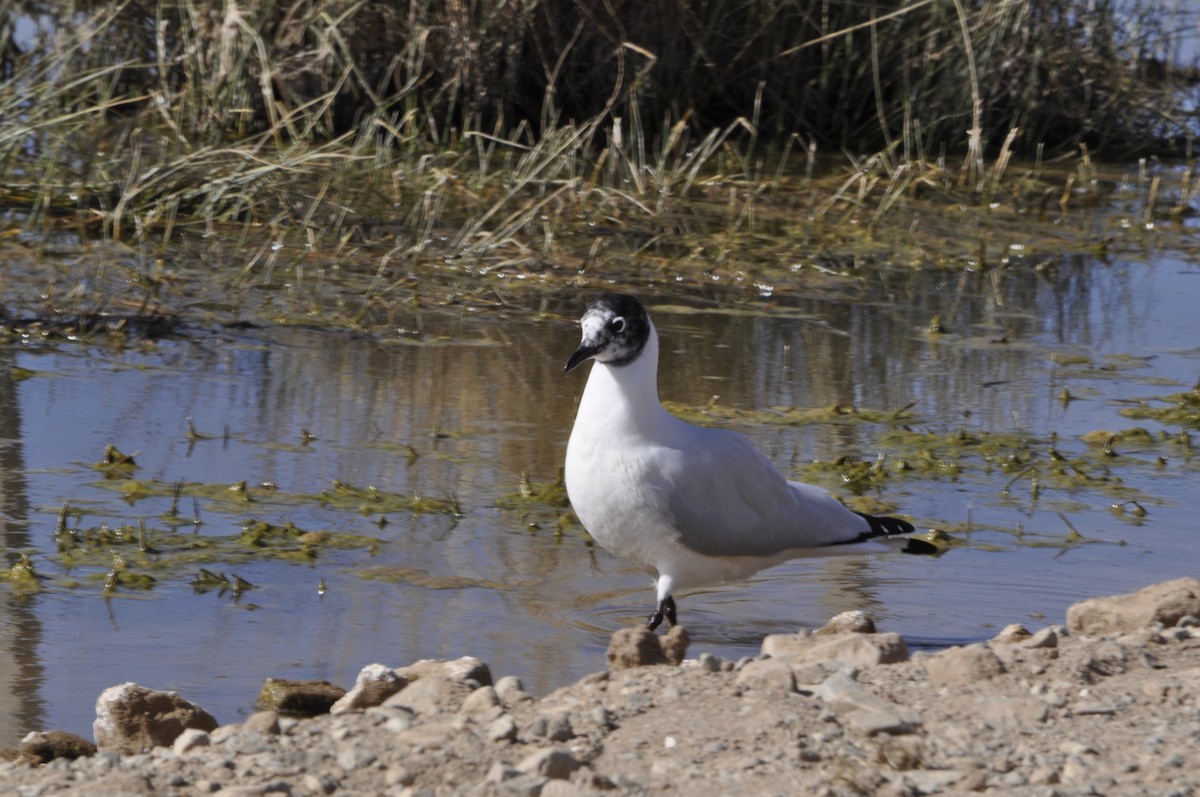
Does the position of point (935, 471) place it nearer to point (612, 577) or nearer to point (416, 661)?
point (612, 577)

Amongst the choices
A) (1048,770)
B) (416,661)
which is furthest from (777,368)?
(1048,770)

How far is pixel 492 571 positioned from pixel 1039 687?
176 centimetres

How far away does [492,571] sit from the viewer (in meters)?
5.15

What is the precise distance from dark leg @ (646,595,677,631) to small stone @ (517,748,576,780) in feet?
5.01

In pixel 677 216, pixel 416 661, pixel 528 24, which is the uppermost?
pixel 528 24

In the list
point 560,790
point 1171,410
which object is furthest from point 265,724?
point 1171,410

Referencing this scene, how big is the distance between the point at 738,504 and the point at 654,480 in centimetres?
30

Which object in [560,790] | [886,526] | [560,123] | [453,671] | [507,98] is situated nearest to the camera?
[560,790]

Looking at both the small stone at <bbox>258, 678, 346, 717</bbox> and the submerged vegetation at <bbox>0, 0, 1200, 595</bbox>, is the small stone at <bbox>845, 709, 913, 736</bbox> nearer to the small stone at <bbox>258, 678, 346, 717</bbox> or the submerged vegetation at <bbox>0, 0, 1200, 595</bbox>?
the small stone at <bbox>258, 678, 346, 717</bbox>

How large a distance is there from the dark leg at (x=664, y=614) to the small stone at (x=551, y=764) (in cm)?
153

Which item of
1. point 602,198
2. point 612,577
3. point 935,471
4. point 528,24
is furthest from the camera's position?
point 528,24

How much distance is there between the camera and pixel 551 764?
3.25m

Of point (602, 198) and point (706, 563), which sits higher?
point (602, 198)

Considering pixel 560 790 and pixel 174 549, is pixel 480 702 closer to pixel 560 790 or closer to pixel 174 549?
pixel 560 790
